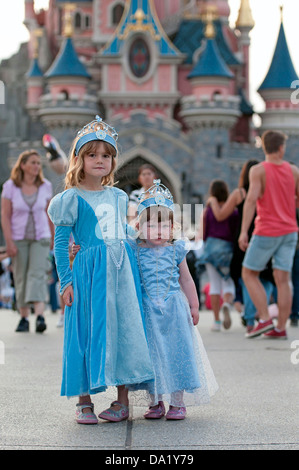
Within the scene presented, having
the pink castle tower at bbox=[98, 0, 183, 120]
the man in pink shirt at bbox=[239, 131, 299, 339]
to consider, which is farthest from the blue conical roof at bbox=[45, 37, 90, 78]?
the man in pink shirt at bbox=[239, 131, 299, 339]

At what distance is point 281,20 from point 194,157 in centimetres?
631

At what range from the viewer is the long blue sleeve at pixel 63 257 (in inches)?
142

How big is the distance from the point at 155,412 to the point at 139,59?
33.7 metres

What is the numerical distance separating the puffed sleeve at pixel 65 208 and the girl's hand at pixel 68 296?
24cm

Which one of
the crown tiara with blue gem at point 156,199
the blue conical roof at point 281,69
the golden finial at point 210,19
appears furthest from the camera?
the blue conical roof at point 281,69

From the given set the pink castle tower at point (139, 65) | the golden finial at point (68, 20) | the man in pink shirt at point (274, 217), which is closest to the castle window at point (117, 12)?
the golden finial at point (68, 20)

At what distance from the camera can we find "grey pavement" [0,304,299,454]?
3.05 meters

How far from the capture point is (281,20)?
37438mm

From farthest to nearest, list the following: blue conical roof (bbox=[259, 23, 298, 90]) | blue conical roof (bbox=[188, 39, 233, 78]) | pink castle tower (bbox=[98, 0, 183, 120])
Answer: blue conical roof (bbox=[259, 23, 298, 90]) < pink castle tower (bbox=[98, 0, 183, 120]) < blue conical roof (bbox=[188, 39, 233, 78])

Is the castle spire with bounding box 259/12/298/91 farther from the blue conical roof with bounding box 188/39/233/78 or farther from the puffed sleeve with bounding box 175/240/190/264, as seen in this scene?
the puffed sleeve with bounding box 175/240/190/264

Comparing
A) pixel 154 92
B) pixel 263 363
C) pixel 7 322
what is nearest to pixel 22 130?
pixel 154 92

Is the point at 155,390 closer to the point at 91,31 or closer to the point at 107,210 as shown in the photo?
the point at 107,210

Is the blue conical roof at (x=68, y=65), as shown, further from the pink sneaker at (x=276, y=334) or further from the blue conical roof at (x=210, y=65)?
the pink sneaker at (x=276, y=334)

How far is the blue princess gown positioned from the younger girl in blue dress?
7cm
